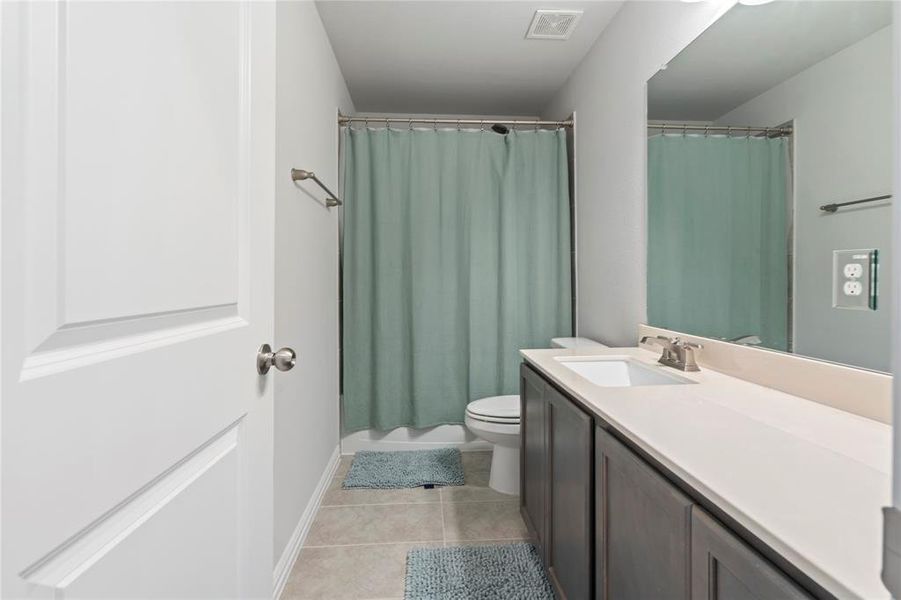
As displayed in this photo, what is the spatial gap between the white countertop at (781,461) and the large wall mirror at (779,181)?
0.25 metres

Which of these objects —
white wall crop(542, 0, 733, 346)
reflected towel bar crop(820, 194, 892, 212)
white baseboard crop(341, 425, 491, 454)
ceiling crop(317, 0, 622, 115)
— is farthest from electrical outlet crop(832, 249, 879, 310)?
white baseboard crop(341, 425, 491, 454)

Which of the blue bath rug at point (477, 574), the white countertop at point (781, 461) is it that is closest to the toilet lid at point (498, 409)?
the blue bath rug at point (477, 574)

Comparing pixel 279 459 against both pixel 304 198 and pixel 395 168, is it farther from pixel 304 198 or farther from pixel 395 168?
pixel 395 168

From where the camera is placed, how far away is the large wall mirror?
0.86 m

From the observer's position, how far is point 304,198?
1.73 m

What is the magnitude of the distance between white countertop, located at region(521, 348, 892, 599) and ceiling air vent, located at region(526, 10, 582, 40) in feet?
5.78

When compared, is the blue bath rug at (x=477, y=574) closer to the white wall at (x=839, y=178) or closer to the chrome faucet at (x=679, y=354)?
the chrome faucet at (x=679, y=354)

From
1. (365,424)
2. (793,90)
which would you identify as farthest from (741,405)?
(365,424)

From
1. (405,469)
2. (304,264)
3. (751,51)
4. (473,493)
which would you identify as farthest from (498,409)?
(751,51)

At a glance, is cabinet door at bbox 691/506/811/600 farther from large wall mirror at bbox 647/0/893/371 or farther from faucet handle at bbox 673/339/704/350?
faucet handle at bbox 673/339/704/350

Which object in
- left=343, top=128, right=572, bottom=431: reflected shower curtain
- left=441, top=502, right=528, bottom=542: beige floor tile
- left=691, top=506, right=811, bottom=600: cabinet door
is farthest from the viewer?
left=343, top=128, right=572, bottom=431: reflected shower curtain

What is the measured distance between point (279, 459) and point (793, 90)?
6.41 feet

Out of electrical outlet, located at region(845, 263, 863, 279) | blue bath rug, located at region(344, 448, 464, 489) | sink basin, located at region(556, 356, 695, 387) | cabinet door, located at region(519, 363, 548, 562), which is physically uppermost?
electrical outlet, located at region(845, 263, 863, 279)

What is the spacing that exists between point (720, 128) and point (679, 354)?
78 cm
